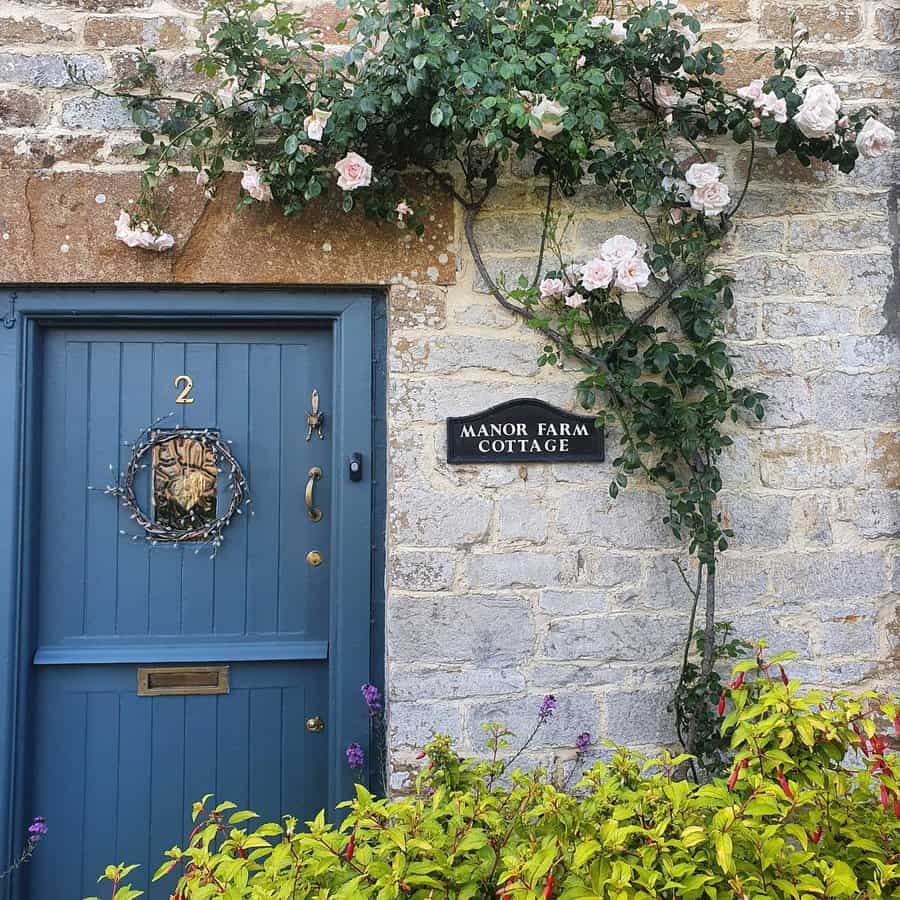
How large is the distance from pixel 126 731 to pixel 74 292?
149 centimetres

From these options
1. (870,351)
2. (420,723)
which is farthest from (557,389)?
(420,723)

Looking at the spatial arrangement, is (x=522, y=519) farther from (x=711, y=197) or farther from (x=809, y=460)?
(x=711, y=197)

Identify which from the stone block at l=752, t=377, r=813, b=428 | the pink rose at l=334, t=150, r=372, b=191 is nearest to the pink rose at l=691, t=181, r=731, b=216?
the stone block at l=752, t=377, r=813, b=428

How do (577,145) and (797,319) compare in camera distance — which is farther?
(797,319)

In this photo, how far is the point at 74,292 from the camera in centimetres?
268

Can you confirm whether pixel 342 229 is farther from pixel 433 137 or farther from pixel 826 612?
pixel 826 612

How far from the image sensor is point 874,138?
2.57 metres

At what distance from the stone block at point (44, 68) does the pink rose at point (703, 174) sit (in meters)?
1.96

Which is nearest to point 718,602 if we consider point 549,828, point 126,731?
point 549,828

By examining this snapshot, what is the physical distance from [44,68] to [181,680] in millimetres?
2084

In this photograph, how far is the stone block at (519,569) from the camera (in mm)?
2656

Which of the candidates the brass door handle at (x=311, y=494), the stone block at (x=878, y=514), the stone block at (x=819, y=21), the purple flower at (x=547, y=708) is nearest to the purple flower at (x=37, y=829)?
the brass door handle at (x=311, y=494)

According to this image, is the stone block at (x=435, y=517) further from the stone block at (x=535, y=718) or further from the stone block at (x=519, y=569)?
the stone block at (x=535, y=718)

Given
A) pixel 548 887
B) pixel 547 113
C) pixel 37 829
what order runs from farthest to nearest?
pixel 37 829 → pixel 547 113 → pixel 548 887
